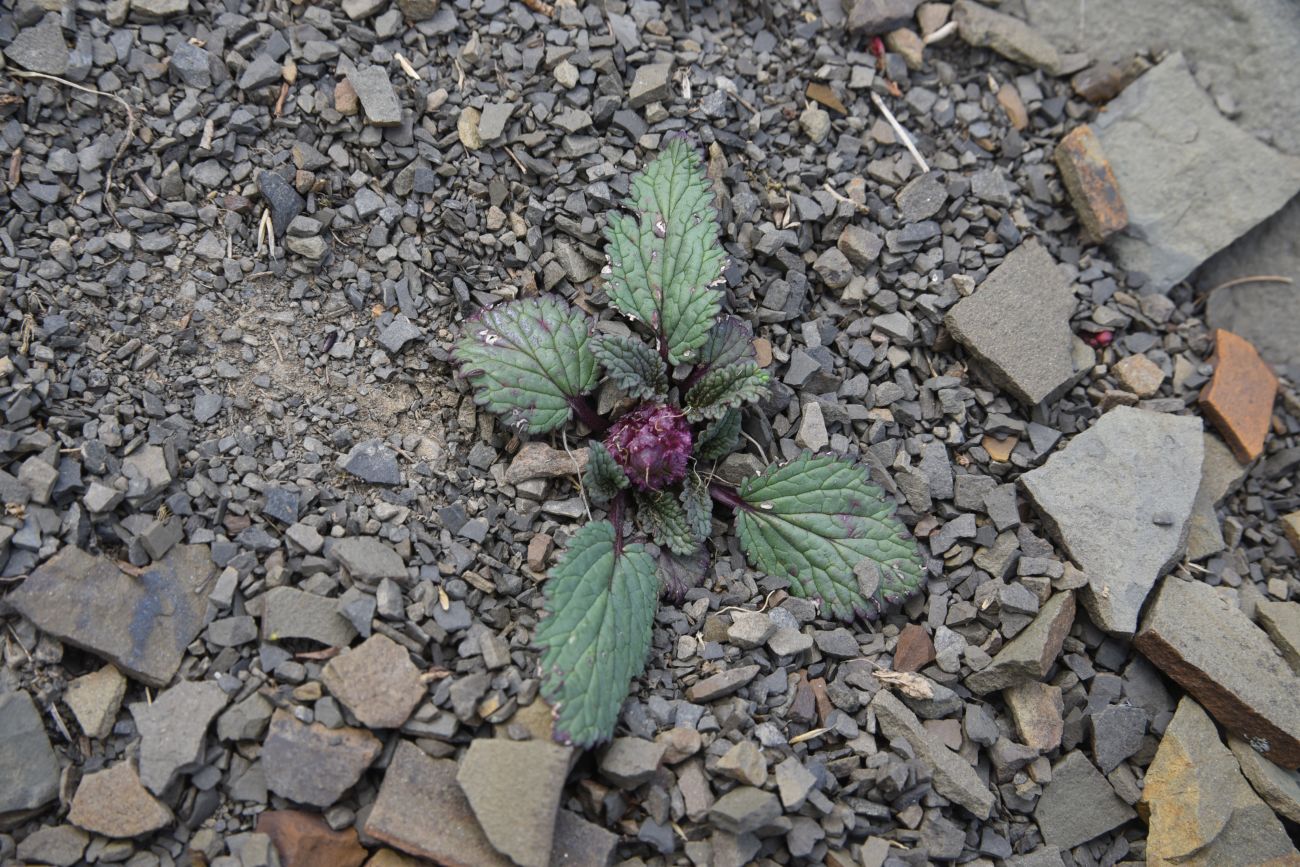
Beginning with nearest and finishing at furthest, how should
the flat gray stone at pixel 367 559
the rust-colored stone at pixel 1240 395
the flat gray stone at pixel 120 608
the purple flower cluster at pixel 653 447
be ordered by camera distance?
the flat gray stone at pixel 120 608 → the flat gray stone at pixel 367 559 → the purple flower cluster at pixel 653 447 → the rust-colored stone at pixel 1240 395

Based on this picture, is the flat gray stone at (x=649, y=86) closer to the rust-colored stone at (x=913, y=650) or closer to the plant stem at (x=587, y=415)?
the plant stem at (x=587, y=415)

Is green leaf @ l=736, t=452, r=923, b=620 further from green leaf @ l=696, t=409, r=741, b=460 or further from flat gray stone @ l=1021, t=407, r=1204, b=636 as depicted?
flat gray stone @ l=1021, t=407, r=1204, b=636

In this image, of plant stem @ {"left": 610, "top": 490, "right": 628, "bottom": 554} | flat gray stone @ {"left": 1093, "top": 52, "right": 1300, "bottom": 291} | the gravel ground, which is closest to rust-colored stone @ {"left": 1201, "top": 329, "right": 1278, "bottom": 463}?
the gravel ground

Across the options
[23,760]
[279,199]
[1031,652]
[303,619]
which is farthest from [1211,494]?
[23,760]

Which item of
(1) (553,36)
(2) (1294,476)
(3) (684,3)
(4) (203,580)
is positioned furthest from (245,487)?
(2) (1294,476)

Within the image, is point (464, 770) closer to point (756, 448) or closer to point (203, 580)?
point (203, 580)

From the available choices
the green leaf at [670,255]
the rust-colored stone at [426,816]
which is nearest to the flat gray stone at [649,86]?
the green leaf at [670,255]
